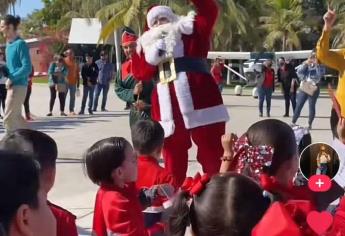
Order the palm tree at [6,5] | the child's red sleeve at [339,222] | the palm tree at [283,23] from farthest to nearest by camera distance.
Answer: the palm tree at [283,23] → the palm tree at [6,5] → the child's red sleeve at [339,222]

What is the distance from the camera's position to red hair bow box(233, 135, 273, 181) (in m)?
2.77

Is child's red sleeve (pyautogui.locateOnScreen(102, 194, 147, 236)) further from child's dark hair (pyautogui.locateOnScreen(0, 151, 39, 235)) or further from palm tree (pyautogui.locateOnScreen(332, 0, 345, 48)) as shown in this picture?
palm tree (pyautogui.locateOnScreen(332, 0, 345, 48))

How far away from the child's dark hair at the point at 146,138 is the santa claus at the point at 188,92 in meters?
0.76

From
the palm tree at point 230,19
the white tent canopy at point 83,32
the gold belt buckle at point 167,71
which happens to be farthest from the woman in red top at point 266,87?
the white tent canopy at point 83,32

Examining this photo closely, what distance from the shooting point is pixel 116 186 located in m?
3.41

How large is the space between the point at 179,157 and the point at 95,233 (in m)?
1.65

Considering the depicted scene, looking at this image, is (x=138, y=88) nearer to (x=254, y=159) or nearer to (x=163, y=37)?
(x=163, y=37)

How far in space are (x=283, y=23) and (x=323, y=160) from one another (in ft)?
149

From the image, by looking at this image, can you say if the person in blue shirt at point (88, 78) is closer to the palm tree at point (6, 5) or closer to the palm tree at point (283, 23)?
the palm tree at point (6, 5)

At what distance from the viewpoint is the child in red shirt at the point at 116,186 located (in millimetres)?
3365

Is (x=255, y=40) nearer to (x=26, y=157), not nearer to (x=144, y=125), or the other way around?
(x=144, y=125)
